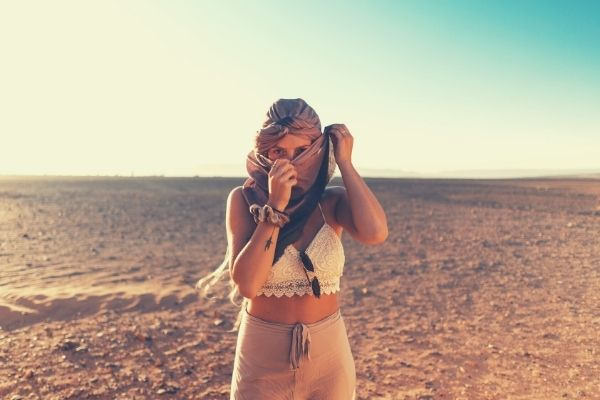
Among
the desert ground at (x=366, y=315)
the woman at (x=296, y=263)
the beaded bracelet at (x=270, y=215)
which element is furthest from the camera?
the desert ground at (x=366, y=315)

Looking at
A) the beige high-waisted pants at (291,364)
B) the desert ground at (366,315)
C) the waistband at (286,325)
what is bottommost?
the desert ground at (366,315)

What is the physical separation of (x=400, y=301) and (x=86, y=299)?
16.6ft

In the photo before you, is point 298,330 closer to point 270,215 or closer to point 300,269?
point 300,269

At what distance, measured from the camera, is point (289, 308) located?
7.06 ft

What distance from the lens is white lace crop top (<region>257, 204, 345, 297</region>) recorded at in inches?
84.0

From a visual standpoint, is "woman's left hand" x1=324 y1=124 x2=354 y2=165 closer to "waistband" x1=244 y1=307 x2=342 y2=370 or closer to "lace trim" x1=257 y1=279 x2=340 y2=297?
"lace trim" x1=257 y1=279 x2=340 y2=297

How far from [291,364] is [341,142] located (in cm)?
98

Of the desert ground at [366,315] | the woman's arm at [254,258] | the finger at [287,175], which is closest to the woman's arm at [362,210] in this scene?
the finger at [287,175]


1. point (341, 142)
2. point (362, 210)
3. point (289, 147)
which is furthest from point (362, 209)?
point (289, 147)

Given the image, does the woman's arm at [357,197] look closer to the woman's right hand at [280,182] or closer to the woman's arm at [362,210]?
the woman's arm at [362,210]

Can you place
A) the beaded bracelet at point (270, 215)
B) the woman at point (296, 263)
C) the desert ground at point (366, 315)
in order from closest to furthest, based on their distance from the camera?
the beaded bracelet at point (270, 215)
the woman at point (296, 263)
the desert ground at point (366, 315)

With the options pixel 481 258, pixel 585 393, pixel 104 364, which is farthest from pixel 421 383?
pixel 481 258

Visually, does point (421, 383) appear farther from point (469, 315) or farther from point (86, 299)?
point (86, 299)

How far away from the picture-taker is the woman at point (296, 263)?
206cm
